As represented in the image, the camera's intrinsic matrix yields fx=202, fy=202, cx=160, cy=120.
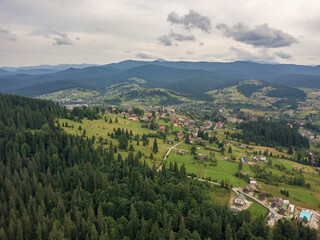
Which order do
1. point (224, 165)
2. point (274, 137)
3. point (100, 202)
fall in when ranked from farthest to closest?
point (274, 137), point (224, 165), point (100, 202)

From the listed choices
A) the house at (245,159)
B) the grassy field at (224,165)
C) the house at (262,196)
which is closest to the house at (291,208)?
the grassy field at (224,165)

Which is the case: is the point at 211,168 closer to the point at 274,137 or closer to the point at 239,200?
the point at 239,200

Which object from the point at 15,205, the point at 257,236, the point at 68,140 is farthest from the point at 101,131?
the point at 257,236

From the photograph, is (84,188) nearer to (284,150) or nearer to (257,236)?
(257,236)

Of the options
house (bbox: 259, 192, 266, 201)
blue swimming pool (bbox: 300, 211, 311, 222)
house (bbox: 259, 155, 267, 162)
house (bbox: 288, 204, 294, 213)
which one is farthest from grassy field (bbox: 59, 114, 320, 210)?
house (bbox: 259, 192, 266, 201)

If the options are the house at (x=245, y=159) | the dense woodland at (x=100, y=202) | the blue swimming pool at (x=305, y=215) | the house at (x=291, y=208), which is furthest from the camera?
the house at (x=245, y=159)

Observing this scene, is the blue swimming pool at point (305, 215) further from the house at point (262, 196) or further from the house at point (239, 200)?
the house at point (239, 200)

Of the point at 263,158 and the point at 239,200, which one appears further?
the point at 263,158

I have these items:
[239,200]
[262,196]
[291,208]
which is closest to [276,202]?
[291,208]

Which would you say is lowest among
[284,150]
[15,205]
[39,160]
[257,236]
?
[284,150]
